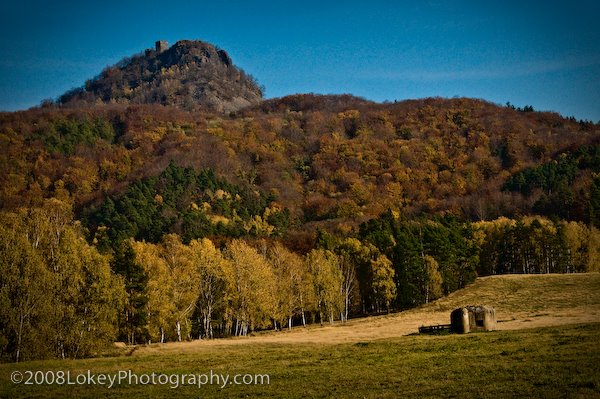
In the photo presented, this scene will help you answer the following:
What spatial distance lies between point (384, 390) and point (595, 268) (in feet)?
298

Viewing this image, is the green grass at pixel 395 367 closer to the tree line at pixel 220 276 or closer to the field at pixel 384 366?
the field at pixel 384 366

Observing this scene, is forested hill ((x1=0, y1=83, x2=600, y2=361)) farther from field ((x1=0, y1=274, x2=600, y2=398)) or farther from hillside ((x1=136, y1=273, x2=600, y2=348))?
field ((x1=0, y1=274, x2=600, y2=398))

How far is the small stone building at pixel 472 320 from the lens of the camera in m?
51.8

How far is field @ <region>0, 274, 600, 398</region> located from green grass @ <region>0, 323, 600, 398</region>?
5 cm

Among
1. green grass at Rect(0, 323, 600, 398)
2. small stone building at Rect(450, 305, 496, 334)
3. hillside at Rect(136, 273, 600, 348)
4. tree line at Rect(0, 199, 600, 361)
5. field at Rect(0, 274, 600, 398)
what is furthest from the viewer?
hillside at Rect(136, 273, 600, 348)

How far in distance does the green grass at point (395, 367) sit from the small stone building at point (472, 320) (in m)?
3.76

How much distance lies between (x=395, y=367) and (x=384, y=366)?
2.82ft

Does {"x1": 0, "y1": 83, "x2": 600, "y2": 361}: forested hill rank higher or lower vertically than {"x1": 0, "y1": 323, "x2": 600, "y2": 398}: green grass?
higher

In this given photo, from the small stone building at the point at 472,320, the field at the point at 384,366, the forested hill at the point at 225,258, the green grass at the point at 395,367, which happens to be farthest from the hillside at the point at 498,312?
the green grass at the point at 395,367

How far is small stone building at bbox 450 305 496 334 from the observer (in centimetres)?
5175

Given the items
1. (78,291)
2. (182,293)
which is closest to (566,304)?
(182,293)

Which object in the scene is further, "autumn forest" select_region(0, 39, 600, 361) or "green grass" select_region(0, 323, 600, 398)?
"autumn forest" select_region(0, 39, 600, 361)

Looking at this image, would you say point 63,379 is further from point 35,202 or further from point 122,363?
point 35,202

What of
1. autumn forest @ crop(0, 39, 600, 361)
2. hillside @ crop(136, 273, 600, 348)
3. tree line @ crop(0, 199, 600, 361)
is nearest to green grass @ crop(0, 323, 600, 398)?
tree line @ crop(0, 199, 600, 361)
